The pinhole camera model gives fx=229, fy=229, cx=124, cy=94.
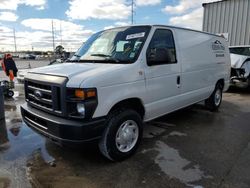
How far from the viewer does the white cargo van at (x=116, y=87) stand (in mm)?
2877

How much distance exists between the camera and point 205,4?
12.0 m

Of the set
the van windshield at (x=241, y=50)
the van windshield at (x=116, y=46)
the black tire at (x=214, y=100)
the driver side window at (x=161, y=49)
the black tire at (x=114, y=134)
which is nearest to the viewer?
the black tire at (x=114, y=134)

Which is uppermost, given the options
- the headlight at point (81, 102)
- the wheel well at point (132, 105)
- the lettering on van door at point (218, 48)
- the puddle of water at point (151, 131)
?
the lettering on van door at point (218, 48)

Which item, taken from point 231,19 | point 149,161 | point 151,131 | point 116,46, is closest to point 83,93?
point 116,46

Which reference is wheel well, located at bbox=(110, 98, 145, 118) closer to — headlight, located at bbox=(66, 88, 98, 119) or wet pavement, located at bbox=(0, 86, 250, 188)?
headlight, located at bbox=(66, 88, 98, 119)

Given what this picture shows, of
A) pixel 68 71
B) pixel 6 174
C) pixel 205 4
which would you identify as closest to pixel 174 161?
pixel 68 71

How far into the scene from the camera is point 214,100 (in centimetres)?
627

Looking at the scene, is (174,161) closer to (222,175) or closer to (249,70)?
(222,175)

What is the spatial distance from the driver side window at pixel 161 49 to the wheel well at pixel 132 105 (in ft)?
2.07

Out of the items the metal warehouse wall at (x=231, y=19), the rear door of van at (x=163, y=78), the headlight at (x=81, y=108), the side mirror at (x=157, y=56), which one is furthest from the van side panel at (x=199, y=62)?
the metal warehouse wall at (x=231, y=19)

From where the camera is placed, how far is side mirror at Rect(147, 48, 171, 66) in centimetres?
364

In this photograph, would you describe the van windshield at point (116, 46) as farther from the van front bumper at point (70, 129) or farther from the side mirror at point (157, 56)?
the van front bumper at point (70, 129)

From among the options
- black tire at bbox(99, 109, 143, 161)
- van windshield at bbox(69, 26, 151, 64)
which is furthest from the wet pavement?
van windshield at bbox(69, 26, 151, 64)

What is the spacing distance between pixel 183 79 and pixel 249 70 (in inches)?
232
